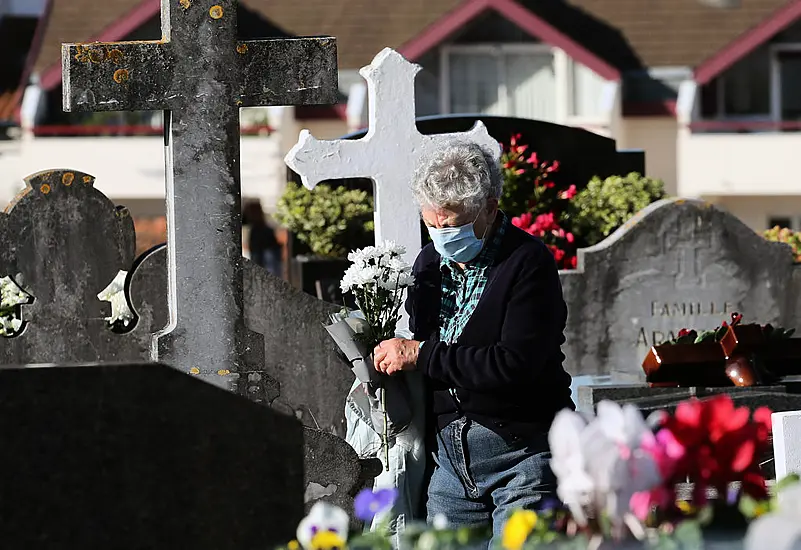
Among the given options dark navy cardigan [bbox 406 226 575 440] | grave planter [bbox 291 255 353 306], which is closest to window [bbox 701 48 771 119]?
grave planter [bbox 291 255 353 306]

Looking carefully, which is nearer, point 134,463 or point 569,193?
point 134,463

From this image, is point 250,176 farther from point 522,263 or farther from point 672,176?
point 522,263

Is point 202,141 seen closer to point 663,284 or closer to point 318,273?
point 663,284

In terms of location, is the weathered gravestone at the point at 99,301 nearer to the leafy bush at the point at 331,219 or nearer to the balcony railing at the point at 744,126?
the leafy bush at the point at 331,219

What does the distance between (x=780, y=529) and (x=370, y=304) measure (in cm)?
259

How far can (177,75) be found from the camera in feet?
18.4

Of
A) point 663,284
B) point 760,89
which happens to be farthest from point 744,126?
point 663,284

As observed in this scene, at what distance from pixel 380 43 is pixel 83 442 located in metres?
22.4

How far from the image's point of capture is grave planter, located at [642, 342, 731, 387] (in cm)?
780

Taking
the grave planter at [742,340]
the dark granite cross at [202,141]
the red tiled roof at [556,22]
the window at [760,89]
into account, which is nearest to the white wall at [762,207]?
the window at [760,89]

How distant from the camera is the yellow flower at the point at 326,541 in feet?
10.0

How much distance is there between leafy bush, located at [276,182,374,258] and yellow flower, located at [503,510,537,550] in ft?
27.2

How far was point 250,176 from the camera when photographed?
84.8 feet

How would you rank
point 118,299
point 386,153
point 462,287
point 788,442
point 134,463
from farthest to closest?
point 118,299 < point 386,153 < point 788,442 < point 462,287 < point 134,463
